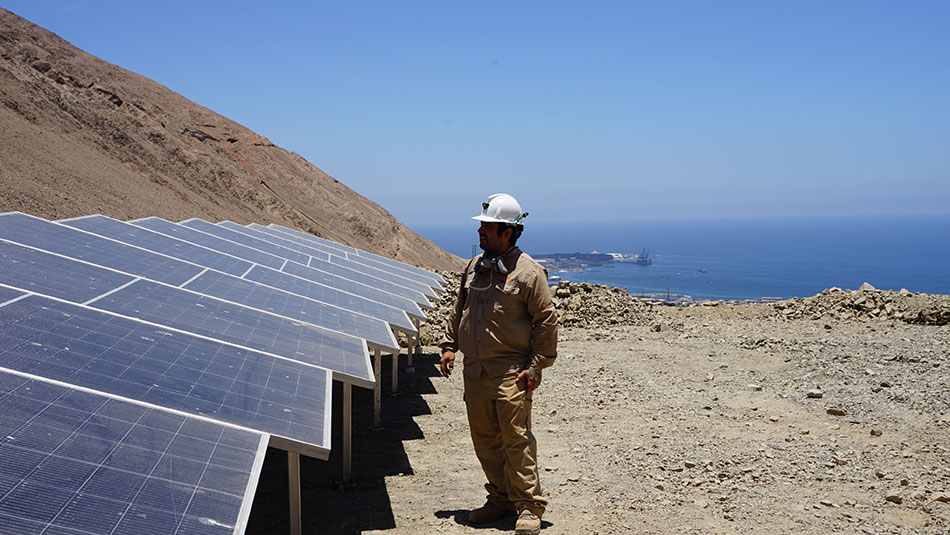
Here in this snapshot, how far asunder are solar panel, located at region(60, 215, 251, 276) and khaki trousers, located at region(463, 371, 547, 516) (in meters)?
4.96

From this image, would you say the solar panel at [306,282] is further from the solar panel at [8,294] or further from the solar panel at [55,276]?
the solar panel at [8,294]

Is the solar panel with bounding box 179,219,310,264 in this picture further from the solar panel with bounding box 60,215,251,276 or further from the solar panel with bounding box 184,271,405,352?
the solar panel with bounding box 184,271,405,352

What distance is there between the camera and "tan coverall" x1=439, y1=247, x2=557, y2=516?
17.8 ft

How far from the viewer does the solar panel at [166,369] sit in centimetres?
438

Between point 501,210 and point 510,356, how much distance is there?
109 cm

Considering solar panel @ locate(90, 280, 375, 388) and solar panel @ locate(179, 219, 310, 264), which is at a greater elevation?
solar panel @ locate(179, 219, 310, 264)

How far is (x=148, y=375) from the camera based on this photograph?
470 cm

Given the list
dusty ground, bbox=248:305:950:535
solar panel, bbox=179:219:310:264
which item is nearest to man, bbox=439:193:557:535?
dusty ground, bbox=248:305:950:535

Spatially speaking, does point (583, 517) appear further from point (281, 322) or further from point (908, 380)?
point (908, 380)

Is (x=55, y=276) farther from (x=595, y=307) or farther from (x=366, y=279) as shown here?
(x=595, y=307)

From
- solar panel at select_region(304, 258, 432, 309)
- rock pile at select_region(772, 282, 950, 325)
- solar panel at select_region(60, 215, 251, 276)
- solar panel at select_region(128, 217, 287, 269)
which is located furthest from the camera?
rock pile at select_region(772, 282, 950, 325)

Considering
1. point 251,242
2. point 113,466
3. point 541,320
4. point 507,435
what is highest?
point 251,242

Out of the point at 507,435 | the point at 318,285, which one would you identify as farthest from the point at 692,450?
the point at 318,285

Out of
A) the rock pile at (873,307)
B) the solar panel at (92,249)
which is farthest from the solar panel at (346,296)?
the rock pile at (873,307)
